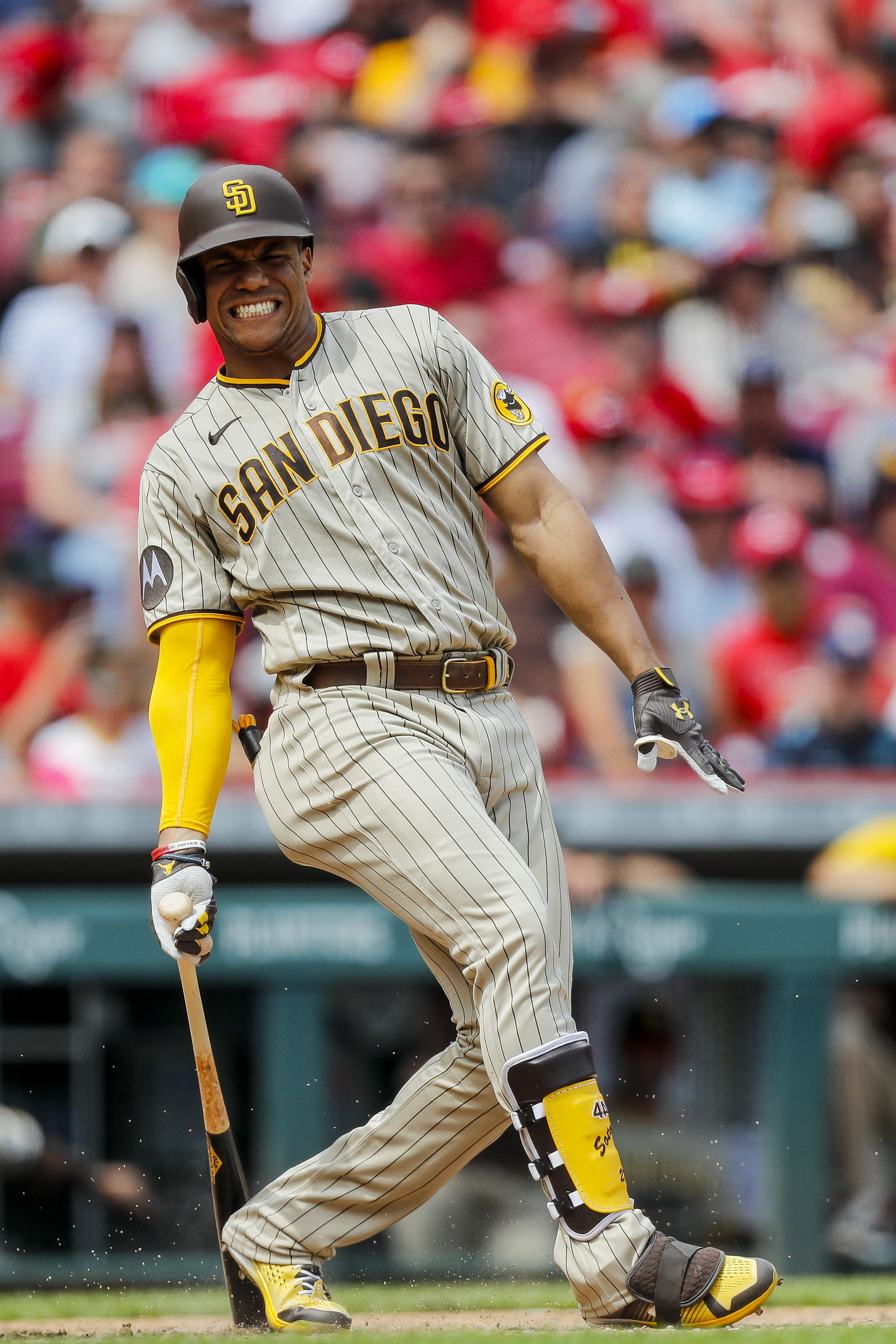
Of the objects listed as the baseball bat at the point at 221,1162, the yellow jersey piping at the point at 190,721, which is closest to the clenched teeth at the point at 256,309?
the yellow jersey piping at the point at 190,721

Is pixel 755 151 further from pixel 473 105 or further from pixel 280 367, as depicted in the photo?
pixel 280 367

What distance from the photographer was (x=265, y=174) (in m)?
2.97

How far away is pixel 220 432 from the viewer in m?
2.95

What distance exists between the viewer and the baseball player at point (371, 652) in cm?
277

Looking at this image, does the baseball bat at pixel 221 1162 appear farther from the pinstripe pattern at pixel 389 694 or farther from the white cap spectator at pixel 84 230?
the white cap spectator at pixel 84 230

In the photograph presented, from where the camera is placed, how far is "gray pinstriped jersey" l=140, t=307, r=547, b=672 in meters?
2.86

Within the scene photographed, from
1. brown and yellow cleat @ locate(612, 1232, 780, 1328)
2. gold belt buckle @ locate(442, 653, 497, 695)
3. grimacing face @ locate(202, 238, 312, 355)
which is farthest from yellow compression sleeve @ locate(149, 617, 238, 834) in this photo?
brown and yellow cleat @ locate(612, 1232, 780, 1328)

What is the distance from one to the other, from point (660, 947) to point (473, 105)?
4877 millimetres

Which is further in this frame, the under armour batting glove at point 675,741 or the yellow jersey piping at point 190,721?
the yellow jersey piping at point 190,721

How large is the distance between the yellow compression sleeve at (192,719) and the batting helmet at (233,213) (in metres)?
0.54

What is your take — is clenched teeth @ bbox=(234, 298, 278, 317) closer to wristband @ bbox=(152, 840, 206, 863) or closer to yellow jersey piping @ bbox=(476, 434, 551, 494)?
yellow jersey piping @ bbox=(476, 434, 551, 494)

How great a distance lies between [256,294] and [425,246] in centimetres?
529

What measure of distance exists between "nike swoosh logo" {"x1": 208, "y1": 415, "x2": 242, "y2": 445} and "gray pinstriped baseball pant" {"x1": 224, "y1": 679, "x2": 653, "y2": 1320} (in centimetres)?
42

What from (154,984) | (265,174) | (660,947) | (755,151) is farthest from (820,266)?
(265,174)
